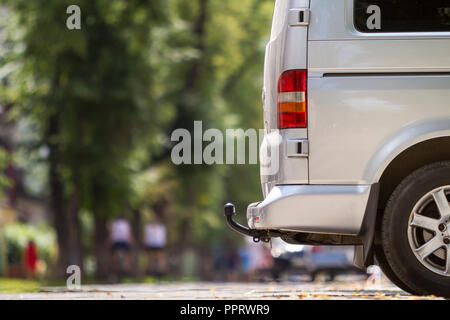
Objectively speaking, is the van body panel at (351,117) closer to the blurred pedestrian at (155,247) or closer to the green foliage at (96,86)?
the green foliage at (96,86)

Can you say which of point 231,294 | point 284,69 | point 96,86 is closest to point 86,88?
point 96,86

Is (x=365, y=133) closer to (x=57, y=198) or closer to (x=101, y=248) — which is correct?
(x=57, y=198)

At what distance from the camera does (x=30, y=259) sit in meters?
31.2

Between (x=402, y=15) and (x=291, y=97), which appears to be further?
(x=402, y=15)

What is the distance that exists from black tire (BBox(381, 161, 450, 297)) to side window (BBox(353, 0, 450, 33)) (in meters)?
0.99

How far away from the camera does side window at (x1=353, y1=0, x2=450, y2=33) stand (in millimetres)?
7887

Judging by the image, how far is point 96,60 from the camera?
2469cm

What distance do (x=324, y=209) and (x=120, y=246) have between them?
25.8 meters

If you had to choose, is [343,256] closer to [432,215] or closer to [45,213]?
[432,215]

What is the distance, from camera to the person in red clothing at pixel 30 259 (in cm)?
3094

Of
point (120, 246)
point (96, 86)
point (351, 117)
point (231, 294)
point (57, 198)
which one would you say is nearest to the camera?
point (351, 117)
